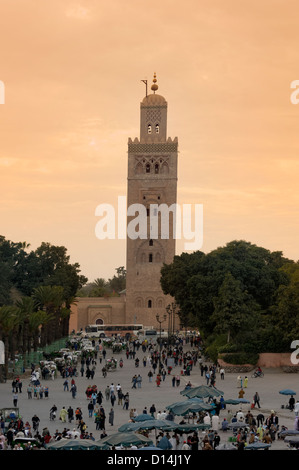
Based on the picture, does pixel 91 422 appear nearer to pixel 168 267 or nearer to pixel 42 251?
pixel 168 267

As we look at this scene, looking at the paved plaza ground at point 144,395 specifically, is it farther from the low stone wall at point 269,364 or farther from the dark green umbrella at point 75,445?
the dark green umbrella at point 75,445

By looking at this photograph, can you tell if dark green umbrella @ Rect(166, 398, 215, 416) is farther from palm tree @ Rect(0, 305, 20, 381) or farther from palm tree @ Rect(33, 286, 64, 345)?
palm tree @ Rect(33, 286, 64, 345)

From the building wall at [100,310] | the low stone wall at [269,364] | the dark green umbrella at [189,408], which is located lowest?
the dark green umbrella at [189,408]

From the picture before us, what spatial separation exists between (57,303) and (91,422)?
42.5 m

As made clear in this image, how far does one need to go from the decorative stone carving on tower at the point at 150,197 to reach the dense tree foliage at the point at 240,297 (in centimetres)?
2371

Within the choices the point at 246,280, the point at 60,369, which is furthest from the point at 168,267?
the point at 60,369

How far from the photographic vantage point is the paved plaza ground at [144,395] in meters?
34.6

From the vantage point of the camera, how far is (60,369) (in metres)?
53.2

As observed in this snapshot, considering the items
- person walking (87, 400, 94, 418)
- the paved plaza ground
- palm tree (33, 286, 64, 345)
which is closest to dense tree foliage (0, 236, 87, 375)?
palm tree (33, 286, 64, 345)

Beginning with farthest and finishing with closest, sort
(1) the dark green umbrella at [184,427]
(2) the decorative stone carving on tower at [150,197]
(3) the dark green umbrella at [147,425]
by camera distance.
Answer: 1. (2) the decorative stone carving on tower at [150,197]
2. (1) the dark green umbrella at [184,427]
3. (3) the dark green umbrella at [147,425]

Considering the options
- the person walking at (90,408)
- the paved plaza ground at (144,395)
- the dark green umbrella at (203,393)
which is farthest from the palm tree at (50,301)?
the dark green umbrella at (203,393)

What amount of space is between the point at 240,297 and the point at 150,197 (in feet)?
153

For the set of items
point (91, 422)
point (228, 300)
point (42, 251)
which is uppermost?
point (42, 251)
